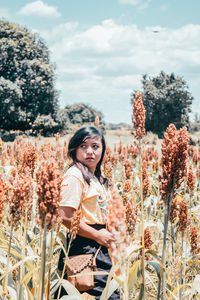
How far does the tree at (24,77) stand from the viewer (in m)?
24.3

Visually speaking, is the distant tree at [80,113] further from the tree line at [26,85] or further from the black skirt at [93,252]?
the black skirt at [93,252]

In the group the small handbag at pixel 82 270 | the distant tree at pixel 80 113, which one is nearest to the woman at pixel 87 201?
the small handbag at pixel 82 270

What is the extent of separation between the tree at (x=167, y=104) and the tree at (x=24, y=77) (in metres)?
10.4

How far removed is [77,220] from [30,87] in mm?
24762

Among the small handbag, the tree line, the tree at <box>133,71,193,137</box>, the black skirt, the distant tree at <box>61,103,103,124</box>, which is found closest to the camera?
the small handbag

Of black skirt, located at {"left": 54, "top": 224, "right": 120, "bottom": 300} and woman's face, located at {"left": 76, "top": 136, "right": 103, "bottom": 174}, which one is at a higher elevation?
woman's face, located at {"left": 76, "top": 136, "right": 103, "bottom": 174}

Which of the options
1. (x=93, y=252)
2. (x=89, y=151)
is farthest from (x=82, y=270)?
(x=89, y=151)

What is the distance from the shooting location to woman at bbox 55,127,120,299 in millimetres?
2174

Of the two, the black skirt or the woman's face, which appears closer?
the black skirt

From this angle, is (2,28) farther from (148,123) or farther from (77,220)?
(77,220)

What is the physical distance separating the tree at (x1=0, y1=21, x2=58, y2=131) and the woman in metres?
22.1

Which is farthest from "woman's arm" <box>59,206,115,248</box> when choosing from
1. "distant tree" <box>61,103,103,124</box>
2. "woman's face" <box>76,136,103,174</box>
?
"distant tree" <box>61,103,103,124</box>

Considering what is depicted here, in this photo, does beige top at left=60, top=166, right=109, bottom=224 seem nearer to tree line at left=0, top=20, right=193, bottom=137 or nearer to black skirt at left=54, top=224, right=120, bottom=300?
black skirt at left=54, top=224, right=120, bottom=300

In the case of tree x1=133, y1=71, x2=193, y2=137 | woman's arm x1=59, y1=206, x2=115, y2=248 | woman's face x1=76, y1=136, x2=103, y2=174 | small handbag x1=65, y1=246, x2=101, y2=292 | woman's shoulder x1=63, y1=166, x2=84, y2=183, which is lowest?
small handbag x1=65, y1=246, x2=101, y2=292
